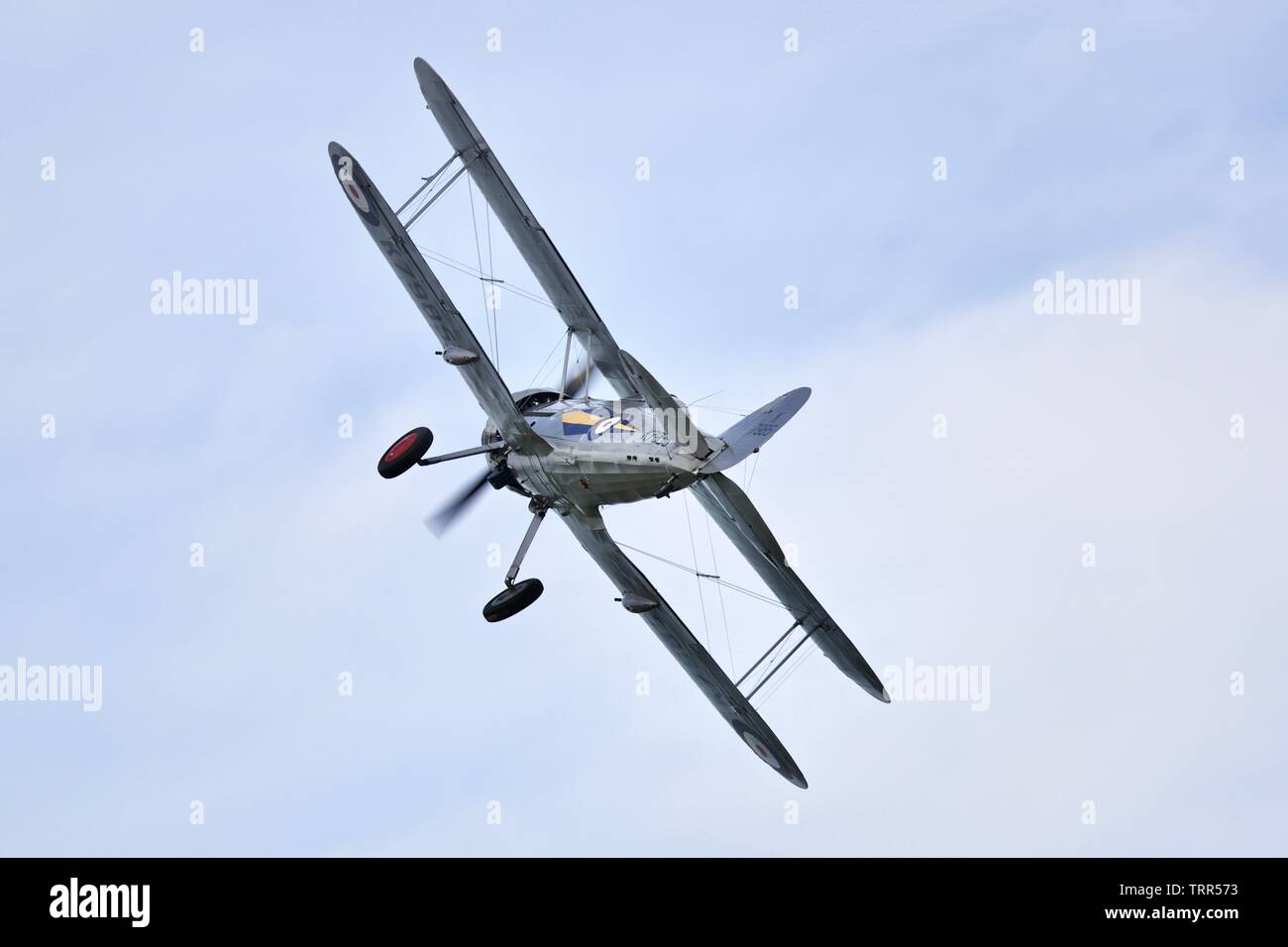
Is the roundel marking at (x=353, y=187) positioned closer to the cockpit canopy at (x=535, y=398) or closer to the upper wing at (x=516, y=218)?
the upper wing at (x=516, y=218)

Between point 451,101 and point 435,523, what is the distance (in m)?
7.99

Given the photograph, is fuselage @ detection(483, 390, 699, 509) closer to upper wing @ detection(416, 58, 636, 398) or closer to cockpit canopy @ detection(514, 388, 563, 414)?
cockpit canopy @ detection(514, 388, 563, 414)

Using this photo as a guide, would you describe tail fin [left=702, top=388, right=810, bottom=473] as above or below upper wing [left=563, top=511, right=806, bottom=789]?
above

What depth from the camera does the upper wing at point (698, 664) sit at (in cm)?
4884

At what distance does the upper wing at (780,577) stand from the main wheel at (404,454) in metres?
5.32

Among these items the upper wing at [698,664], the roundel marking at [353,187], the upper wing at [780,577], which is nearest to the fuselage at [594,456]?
the upper wing at [698,664]

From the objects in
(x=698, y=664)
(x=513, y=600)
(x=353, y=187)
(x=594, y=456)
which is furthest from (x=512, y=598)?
(x=353, y=187)

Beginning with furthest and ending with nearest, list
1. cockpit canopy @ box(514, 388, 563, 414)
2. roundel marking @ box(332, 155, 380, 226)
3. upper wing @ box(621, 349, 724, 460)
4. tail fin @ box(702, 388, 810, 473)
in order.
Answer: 1. cockpit canopy @ box(514, 388, 563, 414)
2. roundel marking @ box(332, 155, 380, 226)
3. upper wing @ box(621, 349, 724, 460)
4. tail fin @ box(702, 388, 810, 473)

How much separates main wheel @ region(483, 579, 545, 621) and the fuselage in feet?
5.92

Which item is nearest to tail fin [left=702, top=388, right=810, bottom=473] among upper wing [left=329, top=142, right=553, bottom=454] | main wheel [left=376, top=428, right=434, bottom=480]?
upper wing [left=329, top=142, right=553, bottom=454]

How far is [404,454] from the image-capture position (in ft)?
150

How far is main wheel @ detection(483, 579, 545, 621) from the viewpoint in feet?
151

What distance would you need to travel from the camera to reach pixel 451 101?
148 feet
